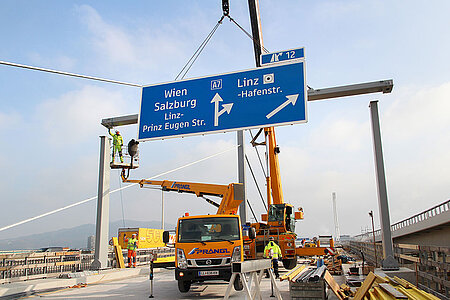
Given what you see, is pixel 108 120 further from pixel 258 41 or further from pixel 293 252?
pixel 293 252

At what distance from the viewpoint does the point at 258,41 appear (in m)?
17.1

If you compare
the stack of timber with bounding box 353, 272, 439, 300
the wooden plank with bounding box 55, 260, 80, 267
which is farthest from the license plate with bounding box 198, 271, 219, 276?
the wooden plank with bounding box 55, 260, 80, 267

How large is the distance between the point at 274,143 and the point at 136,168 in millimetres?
8083

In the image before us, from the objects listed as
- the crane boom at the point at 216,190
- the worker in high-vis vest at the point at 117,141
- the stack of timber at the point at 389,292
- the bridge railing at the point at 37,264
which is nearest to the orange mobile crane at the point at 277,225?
the crane boom at the point at 216,190

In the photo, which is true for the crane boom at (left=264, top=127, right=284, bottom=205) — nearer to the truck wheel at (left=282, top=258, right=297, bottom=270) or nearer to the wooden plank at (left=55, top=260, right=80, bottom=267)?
the truck wheel at (left=282, top=258, right=297, bottom=270)

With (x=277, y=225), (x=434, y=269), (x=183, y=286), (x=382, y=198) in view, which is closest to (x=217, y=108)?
(x=183, y=286)

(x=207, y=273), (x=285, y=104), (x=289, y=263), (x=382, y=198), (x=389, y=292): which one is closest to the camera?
(x=389, y=292)

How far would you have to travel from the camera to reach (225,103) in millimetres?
10859

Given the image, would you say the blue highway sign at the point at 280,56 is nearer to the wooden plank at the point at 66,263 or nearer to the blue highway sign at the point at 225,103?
the blue highway sign at the point at 225,103

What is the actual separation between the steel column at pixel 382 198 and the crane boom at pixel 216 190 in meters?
5.36

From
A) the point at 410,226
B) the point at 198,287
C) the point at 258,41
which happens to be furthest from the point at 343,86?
the point at 410,226

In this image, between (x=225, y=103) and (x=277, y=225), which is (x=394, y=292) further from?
(x=277, y=225)

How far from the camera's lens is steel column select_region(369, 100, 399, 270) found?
12703 mm

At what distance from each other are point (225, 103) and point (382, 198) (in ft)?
21.9
